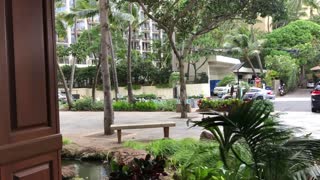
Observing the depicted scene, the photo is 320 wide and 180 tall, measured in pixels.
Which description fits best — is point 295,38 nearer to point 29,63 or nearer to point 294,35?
point 294,35

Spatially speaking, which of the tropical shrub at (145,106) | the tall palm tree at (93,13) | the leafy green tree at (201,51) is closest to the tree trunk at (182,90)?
the tropical shrub at (145,106)

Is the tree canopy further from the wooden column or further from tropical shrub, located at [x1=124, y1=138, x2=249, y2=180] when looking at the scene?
the wooden column

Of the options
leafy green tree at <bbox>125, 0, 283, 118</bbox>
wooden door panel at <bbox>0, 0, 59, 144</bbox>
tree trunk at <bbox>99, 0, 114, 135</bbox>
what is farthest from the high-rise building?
wooden door panel at <bbox>0, 0, 59, 144</bbox>

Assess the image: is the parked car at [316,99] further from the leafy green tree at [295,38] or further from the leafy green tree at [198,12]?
the leafy green tree at [295,38]

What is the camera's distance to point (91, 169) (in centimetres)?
839

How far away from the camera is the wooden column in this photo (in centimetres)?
256

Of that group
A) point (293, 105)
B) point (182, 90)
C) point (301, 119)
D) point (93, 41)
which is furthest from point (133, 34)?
point (301, 119)

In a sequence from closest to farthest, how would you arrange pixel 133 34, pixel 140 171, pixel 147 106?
1. pixel 140 171
2. pixel 147 106
3. pixel 133 34

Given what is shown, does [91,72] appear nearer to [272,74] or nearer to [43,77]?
[272,74]

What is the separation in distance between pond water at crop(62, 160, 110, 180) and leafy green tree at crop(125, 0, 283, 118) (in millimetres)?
10019

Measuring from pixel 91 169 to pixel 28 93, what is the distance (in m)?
5.82

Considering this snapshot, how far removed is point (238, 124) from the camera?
3422mm

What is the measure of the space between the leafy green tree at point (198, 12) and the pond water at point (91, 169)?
10.0 m

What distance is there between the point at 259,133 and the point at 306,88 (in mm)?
48448
